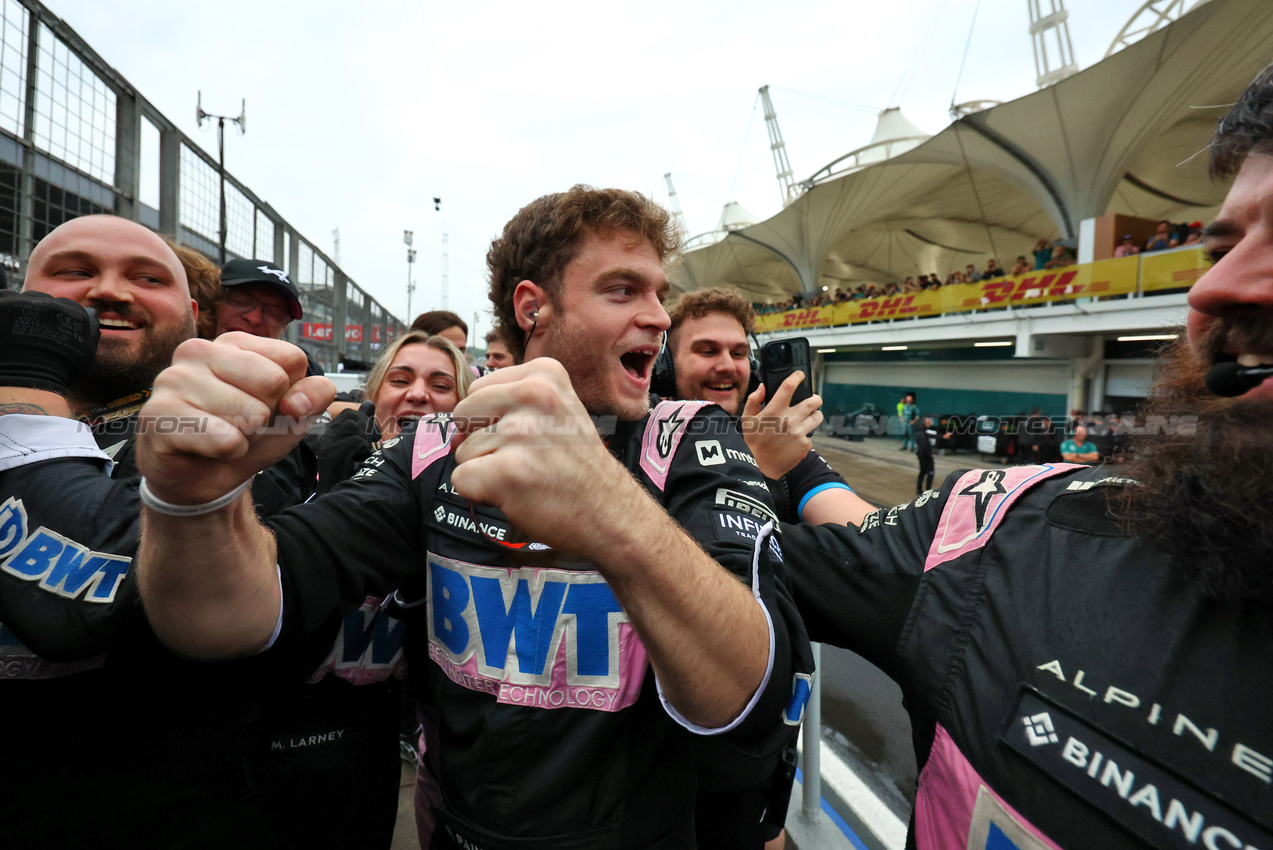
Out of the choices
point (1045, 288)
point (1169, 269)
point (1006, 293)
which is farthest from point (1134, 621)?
point (1006, 293)

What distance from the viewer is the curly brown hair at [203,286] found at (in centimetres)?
214

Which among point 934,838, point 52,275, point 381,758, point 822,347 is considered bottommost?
point 381,758

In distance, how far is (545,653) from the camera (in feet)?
4.01

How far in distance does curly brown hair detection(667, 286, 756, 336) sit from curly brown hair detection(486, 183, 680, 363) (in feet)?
3.25

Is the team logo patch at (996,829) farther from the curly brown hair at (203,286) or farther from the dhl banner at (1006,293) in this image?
the dhl banner at (1006,293)

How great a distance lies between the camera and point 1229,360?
94 centimetres

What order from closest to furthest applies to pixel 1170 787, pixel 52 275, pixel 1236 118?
pixel 1170 787
pixel 1236 118
pixel 52 275

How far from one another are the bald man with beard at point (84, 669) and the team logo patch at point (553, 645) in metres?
0.69

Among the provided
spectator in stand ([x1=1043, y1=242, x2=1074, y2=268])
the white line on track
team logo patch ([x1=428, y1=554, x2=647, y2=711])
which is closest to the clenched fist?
team logo patch ([x1=428, y1=554, x2=647, y2=711])

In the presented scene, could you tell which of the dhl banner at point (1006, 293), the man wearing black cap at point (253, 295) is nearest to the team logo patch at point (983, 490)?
the man wearing black cap at point (253, 295)

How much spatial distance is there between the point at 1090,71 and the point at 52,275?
20.5 metres

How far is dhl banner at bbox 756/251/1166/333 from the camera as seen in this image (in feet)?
38.7

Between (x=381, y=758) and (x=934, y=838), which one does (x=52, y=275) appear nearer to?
(x=381, y=758)

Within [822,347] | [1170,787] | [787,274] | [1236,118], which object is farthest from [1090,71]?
[787,274]
